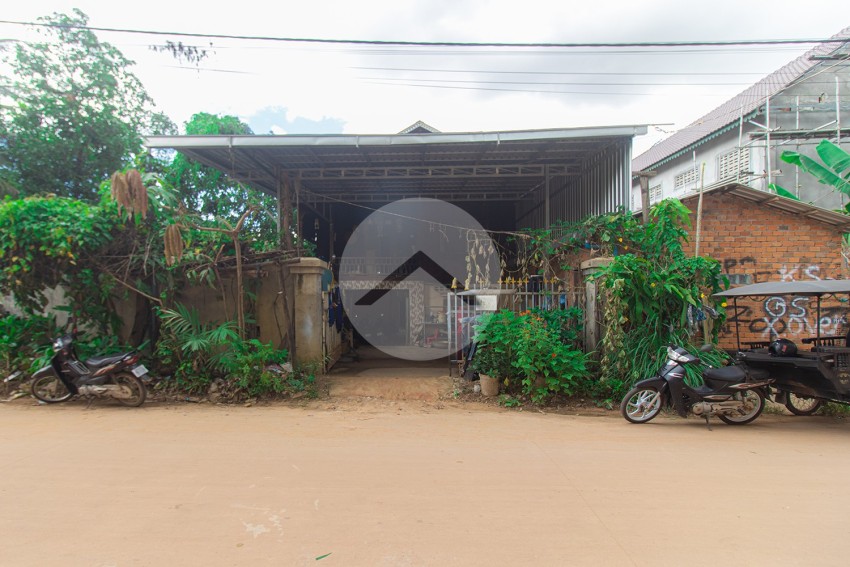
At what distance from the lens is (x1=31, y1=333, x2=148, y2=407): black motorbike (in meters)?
6.60

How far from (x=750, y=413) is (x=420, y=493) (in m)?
4.66

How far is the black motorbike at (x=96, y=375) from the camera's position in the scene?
21.6 feet

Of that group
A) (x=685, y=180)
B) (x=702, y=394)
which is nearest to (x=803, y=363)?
(x=702, y=394)

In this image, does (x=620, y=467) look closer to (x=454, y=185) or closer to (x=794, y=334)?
(x=794, y=334)

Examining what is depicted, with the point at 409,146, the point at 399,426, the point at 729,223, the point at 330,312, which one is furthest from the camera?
the point at 330,312

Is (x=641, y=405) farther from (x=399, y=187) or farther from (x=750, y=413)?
(x=399, y=187)

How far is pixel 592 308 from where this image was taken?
24.6 feet

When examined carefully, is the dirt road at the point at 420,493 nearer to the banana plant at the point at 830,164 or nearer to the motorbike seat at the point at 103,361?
the motorbike seat at the point at 103,361

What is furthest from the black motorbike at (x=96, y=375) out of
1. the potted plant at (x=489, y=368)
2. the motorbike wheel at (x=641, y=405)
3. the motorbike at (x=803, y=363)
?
the motorbike at (x=803, y=363)

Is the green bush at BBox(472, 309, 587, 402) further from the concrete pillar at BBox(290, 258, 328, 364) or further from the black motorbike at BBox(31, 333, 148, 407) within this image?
the black motorbike at BBox(31, 333, 148, 407)

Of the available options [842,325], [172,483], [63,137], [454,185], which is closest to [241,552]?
[172,483]

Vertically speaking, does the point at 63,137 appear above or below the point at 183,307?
above

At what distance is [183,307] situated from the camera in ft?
24.8

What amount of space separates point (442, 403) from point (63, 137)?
13.8 metres
